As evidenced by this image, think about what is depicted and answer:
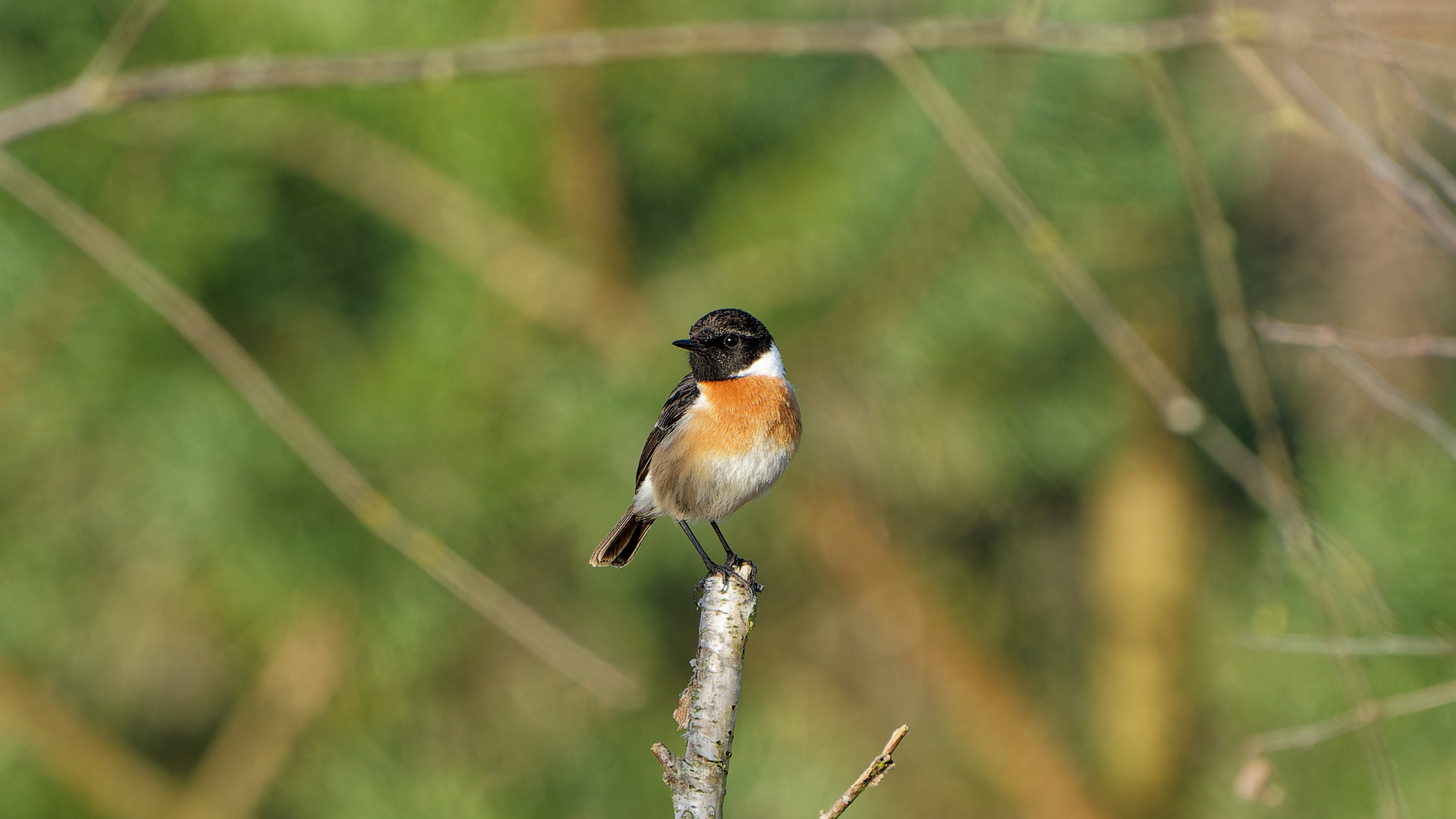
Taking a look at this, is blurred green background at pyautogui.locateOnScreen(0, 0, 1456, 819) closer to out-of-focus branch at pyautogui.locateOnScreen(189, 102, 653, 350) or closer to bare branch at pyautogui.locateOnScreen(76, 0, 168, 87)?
out-of-focus branch at pyautogui.locateOnScreen(189, 102, 653, 350)

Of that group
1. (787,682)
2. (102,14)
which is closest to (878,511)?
(787,682)

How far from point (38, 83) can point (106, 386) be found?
2.66 feet

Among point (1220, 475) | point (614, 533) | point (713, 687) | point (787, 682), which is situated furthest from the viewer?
point (1220, 475)

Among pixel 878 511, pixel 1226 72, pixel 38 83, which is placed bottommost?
pixel 878 511

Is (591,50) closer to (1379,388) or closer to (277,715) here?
(1379,388)

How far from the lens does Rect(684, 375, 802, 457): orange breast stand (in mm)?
2379

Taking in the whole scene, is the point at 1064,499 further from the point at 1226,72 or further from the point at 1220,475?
the point at 1226,72

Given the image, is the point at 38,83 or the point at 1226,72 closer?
the point at 38,83

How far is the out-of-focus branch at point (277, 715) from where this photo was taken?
10.8 ft

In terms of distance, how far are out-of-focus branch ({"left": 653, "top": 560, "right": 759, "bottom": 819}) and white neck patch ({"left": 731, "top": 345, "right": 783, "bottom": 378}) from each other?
1.04 m

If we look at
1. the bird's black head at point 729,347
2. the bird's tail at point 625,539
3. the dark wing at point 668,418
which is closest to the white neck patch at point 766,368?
the bird's black head at point 729,347

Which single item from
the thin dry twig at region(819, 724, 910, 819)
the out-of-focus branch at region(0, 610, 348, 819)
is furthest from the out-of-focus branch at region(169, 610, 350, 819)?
the thin dry twig at region(819, 724, 910, 819)

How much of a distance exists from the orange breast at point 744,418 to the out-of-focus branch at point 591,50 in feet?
2.26

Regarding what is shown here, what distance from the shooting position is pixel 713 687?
1.36 metres
